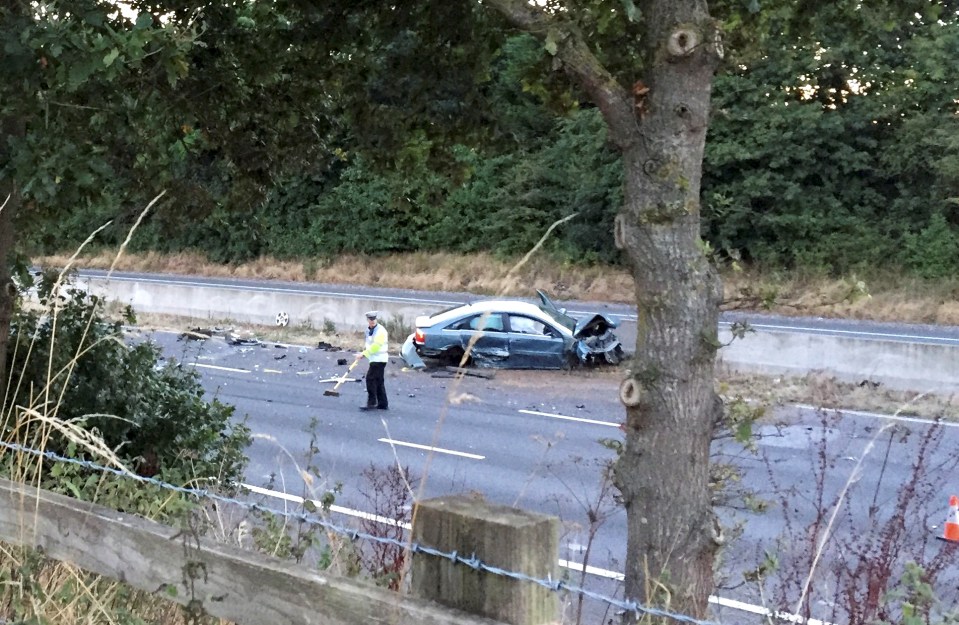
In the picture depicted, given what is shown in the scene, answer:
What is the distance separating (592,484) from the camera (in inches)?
422

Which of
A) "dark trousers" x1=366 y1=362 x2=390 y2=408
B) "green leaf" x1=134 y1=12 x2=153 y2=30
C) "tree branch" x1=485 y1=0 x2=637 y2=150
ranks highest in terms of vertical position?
"green leaf" x1=134 y1=12 x2=153 y2=30

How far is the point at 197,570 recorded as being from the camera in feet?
8.56

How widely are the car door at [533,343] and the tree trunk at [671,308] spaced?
14476 millimetres

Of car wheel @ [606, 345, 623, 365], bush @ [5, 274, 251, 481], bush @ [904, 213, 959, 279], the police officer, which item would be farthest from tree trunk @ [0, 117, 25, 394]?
bush @ [904, 213, 959, 279]

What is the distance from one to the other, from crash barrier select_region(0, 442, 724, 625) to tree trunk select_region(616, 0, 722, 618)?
6.20ft

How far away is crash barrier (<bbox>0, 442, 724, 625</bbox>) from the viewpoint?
2.09 meters

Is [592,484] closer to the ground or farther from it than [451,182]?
closer to the ground

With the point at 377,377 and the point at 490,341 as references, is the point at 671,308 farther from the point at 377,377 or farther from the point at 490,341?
the point at 490,341

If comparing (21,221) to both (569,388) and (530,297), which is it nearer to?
(569,388)

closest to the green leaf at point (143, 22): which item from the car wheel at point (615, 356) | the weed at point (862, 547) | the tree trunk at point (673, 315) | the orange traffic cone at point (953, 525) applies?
the tree trunk at point (673, 315)

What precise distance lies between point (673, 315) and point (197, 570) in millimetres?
2348

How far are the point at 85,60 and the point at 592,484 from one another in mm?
7256

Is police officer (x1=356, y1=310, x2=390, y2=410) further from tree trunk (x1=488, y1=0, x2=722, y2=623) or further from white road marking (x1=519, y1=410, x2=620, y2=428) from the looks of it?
tree trunk (x1=488, y1=0, x2=722, y2=623)

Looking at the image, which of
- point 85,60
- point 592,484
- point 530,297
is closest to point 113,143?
point 85,60
